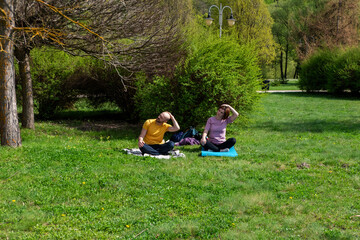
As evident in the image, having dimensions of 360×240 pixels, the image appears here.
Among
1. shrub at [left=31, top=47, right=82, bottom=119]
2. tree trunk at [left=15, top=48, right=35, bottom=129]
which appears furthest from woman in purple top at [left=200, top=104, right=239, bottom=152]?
shrub at [left=31, top=47, right=82, bottom=119]

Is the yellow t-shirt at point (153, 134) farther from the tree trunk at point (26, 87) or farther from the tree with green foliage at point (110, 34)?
the tree trunk at point (26, 87)

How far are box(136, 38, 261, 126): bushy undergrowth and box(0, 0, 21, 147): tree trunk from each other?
374 cm

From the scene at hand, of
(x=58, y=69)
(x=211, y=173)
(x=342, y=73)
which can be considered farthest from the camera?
(x=342, y=73)

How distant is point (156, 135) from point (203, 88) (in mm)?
2659

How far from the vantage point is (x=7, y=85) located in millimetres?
7414

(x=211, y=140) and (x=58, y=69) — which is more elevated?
(x=58, y=69)

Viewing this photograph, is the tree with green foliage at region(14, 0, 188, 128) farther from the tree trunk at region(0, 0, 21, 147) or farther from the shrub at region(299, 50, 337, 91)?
the shrub at region(299, 50, 337, 91)

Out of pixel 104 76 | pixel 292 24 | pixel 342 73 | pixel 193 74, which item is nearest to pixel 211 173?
pixel 193 74

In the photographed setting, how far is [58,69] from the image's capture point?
12945mm

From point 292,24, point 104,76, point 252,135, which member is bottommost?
point 252,135

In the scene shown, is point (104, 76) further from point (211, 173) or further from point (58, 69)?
point (211, 173)

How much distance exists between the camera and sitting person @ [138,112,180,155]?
294 inches

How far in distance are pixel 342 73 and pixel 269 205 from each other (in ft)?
72.7

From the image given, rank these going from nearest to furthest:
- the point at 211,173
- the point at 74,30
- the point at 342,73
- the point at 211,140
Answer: the point at 211,173 → the point at 211,140 → the point at 74,30 → the point at 342,73
